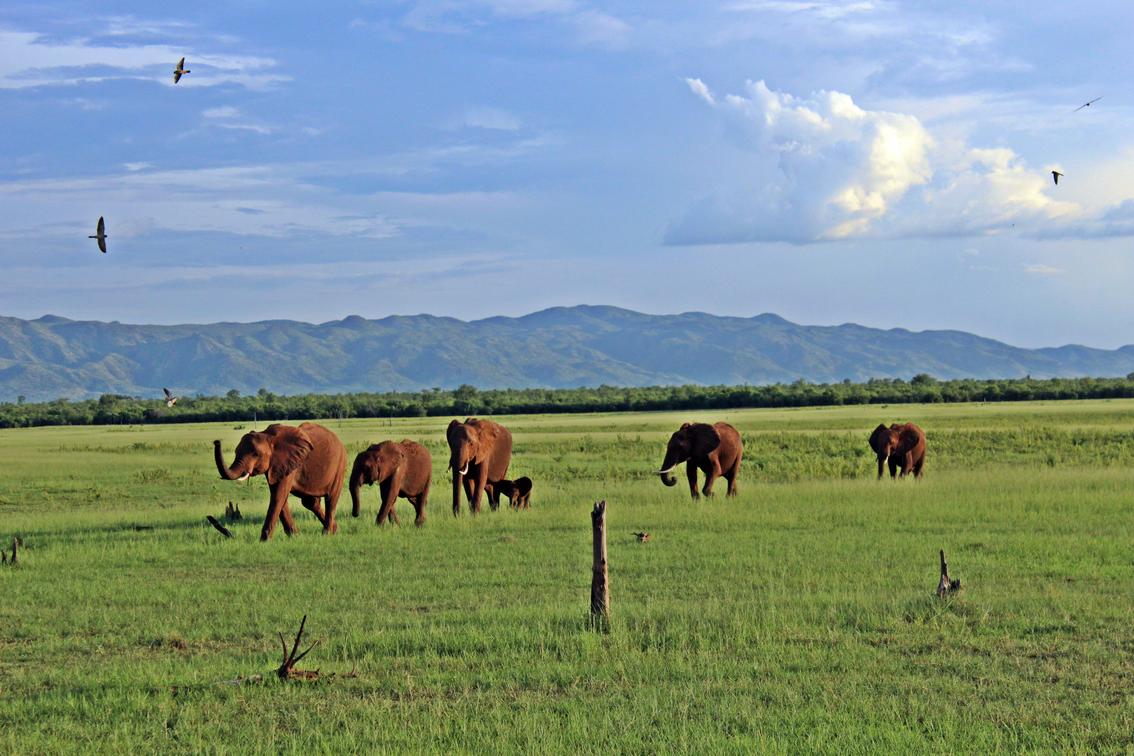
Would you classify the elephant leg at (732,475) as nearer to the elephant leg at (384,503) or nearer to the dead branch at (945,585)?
the elephant leg at (384,503)

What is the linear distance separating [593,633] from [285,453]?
428 inches

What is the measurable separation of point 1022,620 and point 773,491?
16907 millimetres

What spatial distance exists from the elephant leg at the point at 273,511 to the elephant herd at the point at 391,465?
0.02 m

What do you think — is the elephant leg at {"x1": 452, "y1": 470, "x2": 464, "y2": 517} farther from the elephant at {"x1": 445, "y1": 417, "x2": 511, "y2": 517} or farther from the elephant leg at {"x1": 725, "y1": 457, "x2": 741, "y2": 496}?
the elephant leg at {"x1": 725, "y1": 457, "x2": 741, "y2": 496}

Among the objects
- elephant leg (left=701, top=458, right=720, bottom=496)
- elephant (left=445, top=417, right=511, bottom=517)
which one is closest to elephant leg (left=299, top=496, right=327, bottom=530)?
elephant (left=445, top=417, right=511, bottom=517)

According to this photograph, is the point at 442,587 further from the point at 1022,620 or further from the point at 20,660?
the point at 1022,620

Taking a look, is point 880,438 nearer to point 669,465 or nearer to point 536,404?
point 669,465

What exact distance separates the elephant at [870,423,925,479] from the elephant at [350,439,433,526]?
14.6 m

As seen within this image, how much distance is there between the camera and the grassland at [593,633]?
33.3 feet

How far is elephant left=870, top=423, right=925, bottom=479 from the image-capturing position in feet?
112

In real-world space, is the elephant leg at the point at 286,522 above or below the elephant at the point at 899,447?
below

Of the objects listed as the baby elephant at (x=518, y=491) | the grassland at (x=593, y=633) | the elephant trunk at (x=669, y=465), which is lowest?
the grassland at (x=593, y=633)

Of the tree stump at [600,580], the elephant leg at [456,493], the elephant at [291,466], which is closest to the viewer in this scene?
→ the tree stump at [600,580]

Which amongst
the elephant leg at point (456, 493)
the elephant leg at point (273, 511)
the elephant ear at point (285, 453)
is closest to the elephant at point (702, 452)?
the elephant leg at point (456, 493)
